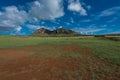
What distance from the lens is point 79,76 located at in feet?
33.5

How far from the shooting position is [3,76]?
34.3ft

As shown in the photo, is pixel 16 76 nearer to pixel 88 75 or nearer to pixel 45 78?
pixel 45 78

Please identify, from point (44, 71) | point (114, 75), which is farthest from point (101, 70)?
point (44, 71)

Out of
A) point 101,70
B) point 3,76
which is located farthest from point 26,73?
point 101,70

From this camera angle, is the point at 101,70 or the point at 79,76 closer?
the point at 79,76

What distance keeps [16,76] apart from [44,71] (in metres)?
2.18

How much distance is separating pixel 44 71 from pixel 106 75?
4.66 m

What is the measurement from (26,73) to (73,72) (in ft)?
11.6

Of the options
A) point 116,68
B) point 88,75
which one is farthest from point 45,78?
point 116,68

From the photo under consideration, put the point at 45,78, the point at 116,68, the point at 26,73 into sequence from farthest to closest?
the point at 116,68, the point at 26,73, the point at 45,78

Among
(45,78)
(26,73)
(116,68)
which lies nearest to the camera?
(45,78)

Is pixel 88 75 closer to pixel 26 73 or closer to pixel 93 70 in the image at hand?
pixel 93 70

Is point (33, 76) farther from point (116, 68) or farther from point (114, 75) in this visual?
point (116, 68)

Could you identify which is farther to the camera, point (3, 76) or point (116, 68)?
point (116, 68)
